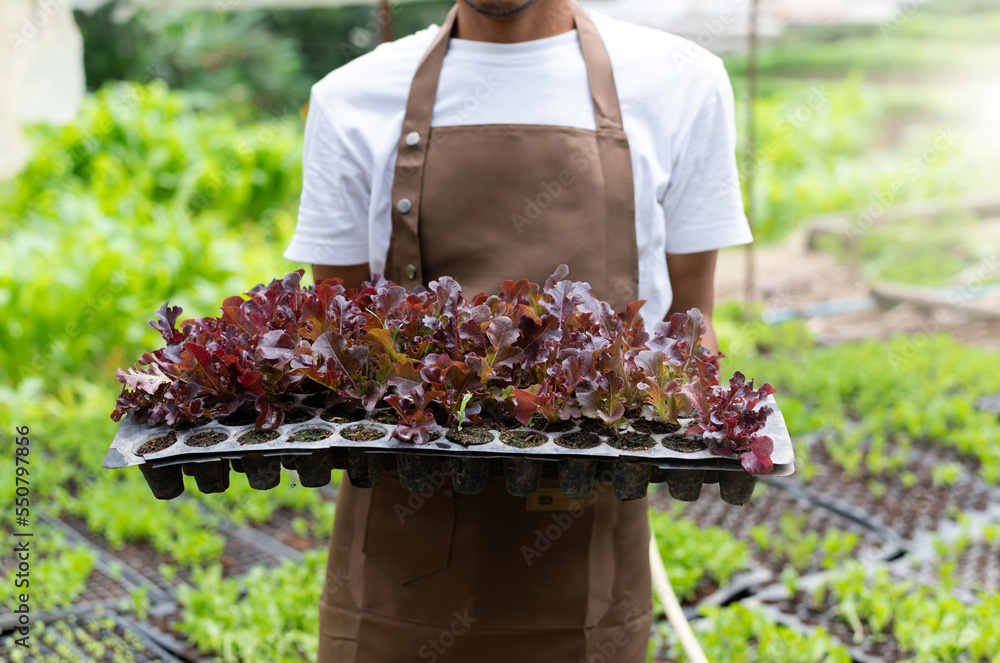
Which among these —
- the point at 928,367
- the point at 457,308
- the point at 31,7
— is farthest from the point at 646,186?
the point at 928,367

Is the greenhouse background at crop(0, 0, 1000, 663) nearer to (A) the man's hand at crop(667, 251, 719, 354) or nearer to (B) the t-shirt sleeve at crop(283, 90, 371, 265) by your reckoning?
(A) the man's hand at crop(667, 251, 719, 354)

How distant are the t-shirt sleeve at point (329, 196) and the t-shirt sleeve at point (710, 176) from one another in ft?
2.00

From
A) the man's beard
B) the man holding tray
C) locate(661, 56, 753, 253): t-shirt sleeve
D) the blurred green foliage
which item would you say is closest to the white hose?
the man holding tray

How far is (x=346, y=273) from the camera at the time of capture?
188cm

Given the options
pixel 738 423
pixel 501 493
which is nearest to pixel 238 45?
pixel 501 493

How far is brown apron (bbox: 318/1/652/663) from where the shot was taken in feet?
5.69

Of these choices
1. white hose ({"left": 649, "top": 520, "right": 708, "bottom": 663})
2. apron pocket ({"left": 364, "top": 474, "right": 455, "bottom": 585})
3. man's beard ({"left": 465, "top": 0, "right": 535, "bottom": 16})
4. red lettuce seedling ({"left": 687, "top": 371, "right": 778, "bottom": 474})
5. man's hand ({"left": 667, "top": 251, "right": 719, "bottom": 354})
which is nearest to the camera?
red lettuce seedling ({"left": 687, "top": 371, "right": 778, "bottom": 474})

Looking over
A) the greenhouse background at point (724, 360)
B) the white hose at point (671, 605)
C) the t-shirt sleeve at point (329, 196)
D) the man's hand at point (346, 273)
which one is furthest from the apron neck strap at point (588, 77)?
the greenhouse background at point (724, 360)

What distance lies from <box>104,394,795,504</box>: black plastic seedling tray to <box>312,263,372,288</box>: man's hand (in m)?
0.52

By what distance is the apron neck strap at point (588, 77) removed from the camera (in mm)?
1753

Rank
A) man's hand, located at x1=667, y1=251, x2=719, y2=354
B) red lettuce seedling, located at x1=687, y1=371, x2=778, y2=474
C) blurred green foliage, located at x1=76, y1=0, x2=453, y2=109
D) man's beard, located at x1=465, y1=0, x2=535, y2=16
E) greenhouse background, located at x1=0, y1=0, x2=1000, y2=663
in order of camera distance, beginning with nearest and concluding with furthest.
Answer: red lettuce seedling, located at x1=687, y1=371, x2=778, y2=474, man's beard, located at x1=465, y1=0, x2=535, y2=16, man's hand, located at x1=667, y1=251, x2=719, y2=354, greenhouse background, located at x1=0, y1=0, x2=1000, y2=663, blurred green foliage, located at x1=76, y1=0, x2=453, y2=109

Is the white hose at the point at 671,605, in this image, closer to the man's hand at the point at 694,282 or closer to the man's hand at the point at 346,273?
the man's hand at the point at 694,282

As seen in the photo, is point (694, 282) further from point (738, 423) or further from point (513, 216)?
point (738, 423)

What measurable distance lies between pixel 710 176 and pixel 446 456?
803 millimetres
